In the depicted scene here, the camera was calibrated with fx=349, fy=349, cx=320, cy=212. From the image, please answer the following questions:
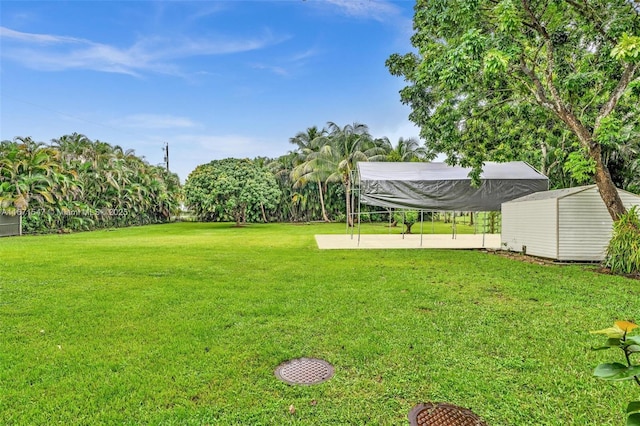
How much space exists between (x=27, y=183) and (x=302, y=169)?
1556cm

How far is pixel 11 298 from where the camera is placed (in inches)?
187

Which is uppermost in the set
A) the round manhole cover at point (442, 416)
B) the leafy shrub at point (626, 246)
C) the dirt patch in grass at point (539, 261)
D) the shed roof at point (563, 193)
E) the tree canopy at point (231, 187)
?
the tree canopy at point (231, 187)

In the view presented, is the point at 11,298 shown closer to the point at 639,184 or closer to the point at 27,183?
the point at 27,183

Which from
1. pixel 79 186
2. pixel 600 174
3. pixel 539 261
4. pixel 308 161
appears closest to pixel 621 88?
pixel 600 174

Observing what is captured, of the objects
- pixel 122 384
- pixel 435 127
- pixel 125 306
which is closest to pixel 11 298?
pixel 125 306

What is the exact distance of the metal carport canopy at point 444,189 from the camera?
1091cm

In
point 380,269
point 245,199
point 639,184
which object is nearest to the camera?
point 380,269

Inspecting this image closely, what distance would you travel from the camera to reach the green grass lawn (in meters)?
2.23

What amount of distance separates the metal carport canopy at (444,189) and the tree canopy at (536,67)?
1.51 m

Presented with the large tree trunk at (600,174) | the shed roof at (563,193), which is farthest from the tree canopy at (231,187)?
the large tree trunk at (600,174)

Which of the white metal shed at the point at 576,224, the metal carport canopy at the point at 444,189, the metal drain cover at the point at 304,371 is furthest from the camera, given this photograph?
the metal carport canopy at the point at 444,189

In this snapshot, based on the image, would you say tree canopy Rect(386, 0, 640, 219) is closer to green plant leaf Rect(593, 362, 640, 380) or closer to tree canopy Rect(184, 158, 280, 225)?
green plant leaf Rect(593, 362, 640, 380)

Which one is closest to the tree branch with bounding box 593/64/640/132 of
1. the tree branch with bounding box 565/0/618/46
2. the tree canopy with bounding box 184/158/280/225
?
the tree branch with bounding box 565/0/618/46

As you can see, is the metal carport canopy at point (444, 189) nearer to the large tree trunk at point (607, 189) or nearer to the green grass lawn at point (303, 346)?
the large tree trunk at point (607, 189)
